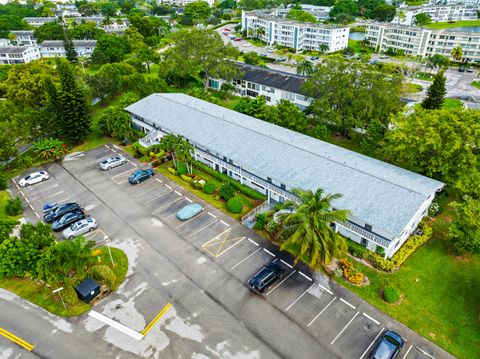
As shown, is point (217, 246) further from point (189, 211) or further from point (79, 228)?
point (79, 228)

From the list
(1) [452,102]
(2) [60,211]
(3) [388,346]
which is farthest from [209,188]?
(1) [452,102]

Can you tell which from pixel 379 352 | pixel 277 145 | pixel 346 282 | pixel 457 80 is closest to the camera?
pixel 379 352

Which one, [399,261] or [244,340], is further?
[399,261]

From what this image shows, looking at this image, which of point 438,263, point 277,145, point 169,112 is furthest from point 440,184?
point 169,112

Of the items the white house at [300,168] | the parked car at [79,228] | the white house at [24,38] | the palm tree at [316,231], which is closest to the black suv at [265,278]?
the palm tree at [316,231]

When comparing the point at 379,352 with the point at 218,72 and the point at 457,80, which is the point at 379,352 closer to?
the point at 218,72

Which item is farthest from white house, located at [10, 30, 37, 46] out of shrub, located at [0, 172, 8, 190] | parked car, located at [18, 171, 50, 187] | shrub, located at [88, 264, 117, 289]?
shrub, located at [88, 264, 117, 289]
